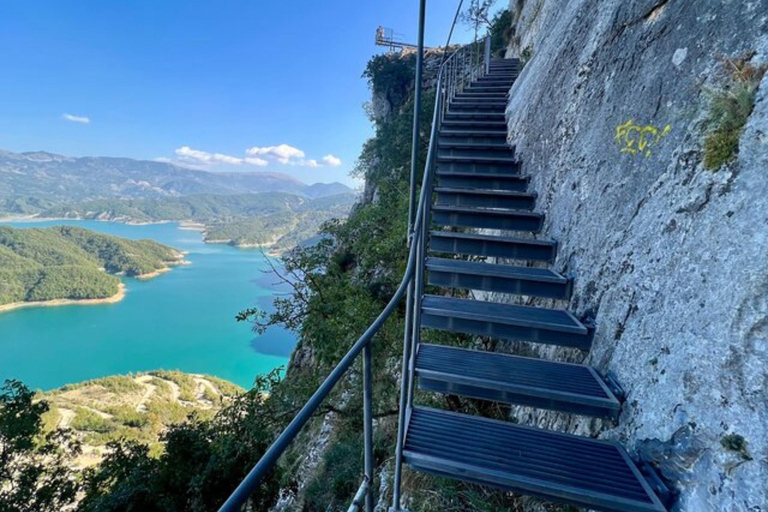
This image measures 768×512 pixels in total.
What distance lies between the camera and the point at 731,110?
1.39 meters

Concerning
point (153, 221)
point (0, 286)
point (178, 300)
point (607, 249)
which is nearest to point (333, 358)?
point (607, 249)

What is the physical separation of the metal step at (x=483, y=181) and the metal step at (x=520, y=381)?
2.17 m

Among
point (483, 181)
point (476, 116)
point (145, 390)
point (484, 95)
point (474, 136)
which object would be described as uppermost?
point (484, 95)

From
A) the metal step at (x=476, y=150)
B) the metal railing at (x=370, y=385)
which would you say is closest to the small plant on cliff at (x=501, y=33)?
the metal step at (x=476, y=150)

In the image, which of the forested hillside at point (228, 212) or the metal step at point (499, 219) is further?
the forested hillside at point (228, 212)

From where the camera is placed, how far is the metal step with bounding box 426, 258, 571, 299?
86.1 inches

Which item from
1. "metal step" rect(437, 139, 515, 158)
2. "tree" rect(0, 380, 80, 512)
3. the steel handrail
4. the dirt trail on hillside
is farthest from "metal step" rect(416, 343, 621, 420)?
the dirt trail on hillside

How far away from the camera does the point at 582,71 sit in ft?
10.1

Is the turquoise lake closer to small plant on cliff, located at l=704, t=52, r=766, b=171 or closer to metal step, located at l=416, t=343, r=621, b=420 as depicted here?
metal step, located at l=416, t=343, r=621, b=420

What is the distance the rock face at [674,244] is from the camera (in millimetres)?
Result: 1025

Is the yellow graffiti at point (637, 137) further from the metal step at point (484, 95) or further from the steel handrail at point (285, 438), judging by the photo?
the metal step at point (484, 95)

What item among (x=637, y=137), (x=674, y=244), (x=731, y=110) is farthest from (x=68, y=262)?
(x=731, y=110)

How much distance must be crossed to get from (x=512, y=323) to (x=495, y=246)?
35.4 inches

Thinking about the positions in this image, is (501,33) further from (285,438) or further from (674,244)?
(285,438)
